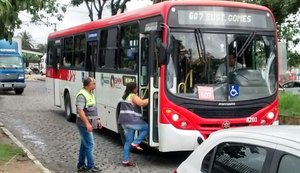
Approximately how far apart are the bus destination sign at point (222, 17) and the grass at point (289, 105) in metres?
4.49

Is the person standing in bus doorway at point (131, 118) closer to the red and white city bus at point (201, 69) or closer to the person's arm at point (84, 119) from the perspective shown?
the red and white city bus at point (201, 69)

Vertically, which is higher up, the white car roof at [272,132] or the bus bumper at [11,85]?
the white car roof at [272,132]

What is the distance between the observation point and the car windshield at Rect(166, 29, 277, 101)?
8797 mm

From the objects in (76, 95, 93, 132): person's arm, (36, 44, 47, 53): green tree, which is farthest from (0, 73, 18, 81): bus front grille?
(36, 44, 47, 53): green tree

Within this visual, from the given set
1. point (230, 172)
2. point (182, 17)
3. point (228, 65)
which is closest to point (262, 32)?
point (228, 65)

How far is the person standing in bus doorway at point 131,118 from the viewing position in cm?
912

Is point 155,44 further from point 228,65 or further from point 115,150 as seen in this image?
point 115,150

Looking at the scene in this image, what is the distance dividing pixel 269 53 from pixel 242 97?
3.53 feet

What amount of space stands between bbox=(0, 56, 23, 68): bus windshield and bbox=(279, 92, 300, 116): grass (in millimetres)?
17858

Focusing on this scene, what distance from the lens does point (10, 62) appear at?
2836 cm

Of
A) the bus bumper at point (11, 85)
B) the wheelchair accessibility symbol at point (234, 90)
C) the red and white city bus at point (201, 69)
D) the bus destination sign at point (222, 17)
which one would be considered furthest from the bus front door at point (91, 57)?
the bus bumper at point (11, 85)

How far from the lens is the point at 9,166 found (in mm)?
8711

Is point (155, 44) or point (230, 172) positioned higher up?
point (155, 44)

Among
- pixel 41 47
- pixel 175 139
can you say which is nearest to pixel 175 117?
pixel 175 139
